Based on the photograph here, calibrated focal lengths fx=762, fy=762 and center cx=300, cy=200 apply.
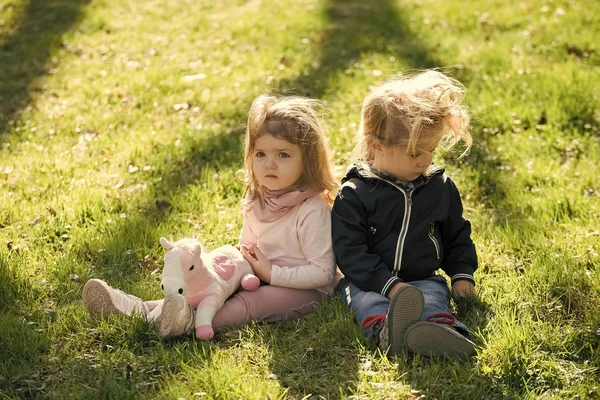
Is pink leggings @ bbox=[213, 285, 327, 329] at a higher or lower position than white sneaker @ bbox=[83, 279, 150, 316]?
lower

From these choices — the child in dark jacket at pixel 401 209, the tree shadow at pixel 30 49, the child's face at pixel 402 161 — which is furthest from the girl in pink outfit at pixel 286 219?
the tree shadow at pixel 30 49

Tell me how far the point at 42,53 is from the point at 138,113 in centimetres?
249

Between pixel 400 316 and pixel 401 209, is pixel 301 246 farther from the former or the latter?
pixel 400 316

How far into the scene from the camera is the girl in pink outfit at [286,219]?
3.78 metres

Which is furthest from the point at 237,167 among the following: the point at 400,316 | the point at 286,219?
the point at 400,316

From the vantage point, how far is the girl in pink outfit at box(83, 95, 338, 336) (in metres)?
3.78

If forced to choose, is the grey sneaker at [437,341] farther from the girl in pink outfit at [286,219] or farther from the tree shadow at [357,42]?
the tree shadow at [357,42]

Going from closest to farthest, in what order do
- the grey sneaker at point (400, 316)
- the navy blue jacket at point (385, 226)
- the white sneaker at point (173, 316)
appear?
the grey sneaker at point (400, 316)
the white sneaker at point (173, 316)
the navy blue jacket at point (385, 226)

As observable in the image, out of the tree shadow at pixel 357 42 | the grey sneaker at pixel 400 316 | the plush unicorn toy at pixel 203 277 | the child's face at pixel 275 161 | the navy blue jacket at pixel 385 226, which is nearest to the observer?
the grey sneaker at pixel 400 316

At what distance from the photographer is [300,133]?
379 cm

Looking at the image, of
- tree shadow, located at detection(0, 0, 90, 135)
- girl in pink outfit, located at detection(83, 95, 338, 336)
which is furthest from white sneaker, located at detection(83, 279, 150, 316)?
tree shadow, located at detection(0, 0, 90, 135)

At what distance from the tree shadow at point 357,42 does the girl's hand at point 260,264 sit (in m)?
3.21

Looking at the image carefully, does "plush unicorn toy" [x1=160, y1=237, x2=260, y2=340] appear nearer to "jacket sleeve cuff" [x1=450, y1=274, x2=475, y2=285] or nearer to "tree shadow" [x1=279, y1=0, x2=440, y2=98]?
"jacket sleeve cuff" [x1=450, y1=274, x2=475, y2=285]

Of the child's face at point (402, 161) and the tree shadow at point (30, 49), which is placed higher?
the child's face at point (402, 161)
